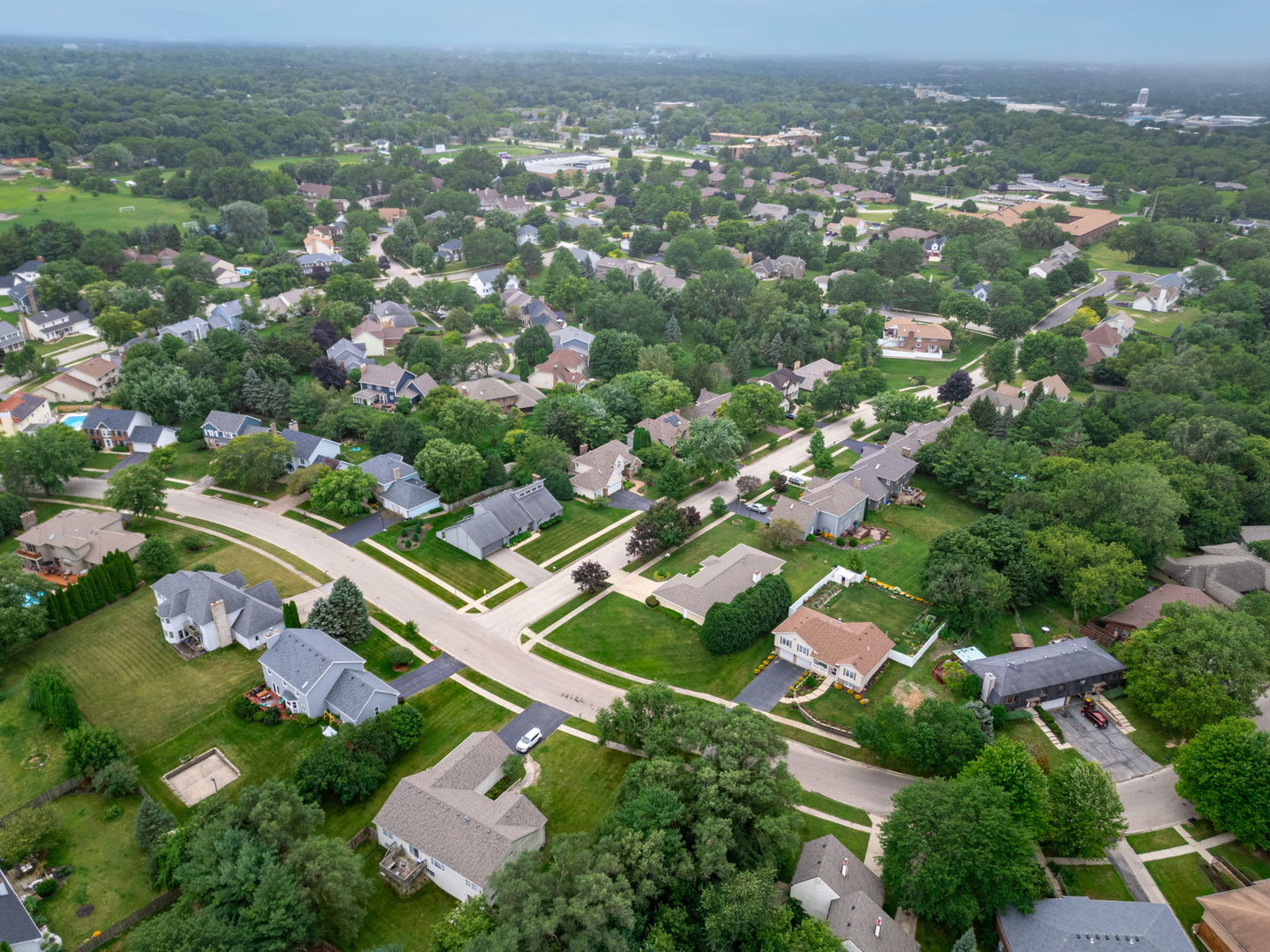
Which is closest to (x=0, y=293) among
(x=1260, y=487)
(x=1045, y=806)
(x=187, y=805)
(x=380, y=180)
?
(x=380, y=180)

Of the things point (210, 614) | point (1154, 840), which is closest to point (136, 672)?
point (210, 614)

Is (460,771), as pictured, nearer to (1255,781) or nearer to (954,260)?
(1255,781)

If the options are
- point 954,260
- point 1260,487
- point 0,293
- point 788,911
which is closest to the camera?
point 788,911

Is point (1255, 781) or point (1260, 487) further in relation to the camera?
point (1260, 487)

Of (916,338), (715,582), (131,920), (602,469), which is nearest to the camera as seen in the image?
(131,920)

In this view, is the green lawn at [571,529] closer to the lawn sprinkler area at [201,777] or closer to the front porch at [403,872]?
the lawn sprinkler area at [201,777]

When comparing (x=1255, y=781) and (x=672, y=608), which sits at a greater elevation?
(x=1255, y=781)

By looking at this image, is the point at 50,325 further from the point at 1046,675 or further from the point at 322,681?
the point at 1046,675
